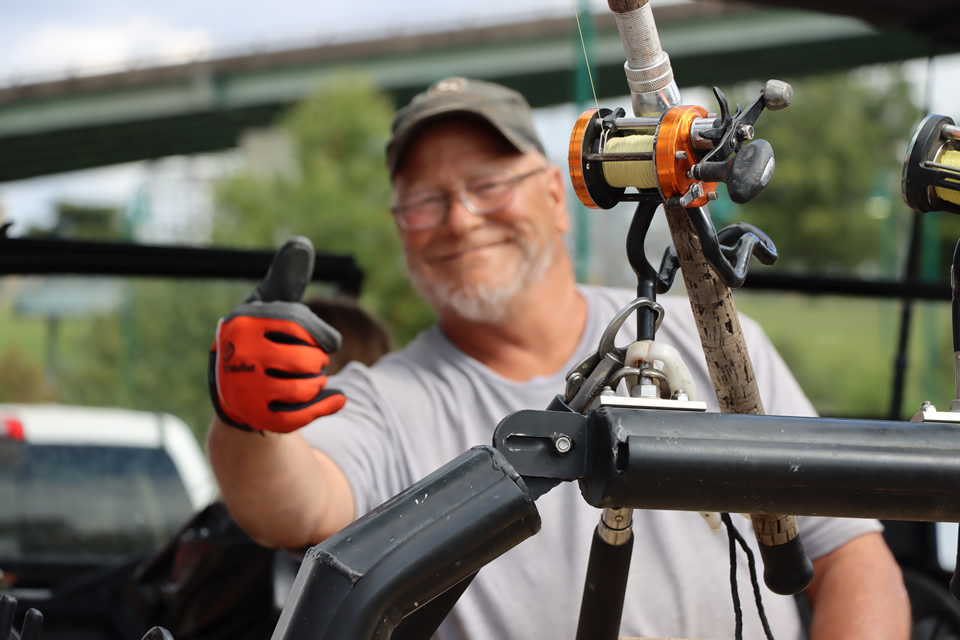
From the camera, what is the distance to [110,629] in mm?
2865

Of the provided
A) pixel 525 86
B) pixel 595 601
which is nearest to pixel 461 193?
pixel 595 601

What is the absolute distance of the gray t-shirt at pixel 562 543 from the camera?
5.46 ft

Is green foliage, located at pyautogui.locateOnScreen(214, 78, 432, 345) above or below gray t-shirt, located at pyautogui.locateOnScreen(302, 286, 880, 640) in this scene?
above

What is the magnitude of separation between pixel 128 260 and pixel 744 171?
2288mm

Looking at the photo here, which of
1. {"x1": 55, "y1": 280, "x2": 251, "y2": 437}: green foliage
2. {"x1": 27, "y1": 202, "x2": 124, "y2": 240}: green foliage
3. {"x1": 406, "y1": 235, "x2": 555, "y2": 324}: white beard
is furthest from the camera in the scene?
{"x1": 27, "y1": 202, "x2": 124, "y2": 240}: green foliage

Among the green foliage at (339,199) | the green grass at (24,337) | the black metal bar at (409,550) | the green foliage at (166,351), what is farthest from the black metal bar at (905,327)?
the green foliage at (339,199)

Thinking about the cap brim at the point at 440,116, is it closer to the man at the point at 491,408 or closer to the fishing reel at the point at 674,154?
the man at the point at 491,408

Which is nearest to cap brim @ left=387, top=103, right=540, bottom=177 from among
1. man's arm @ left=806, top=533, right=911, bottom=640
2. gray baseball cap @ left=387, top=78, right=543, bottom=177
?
gray baseball cap @ left=387, top=78, right=543, bottom=177

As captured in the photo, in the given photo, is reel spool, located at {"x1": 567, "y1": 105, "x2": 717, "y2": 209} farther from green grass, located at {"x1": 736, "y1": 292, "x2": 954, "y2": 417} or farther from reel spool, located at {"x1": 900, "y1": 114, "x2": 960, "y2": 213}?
green grass, located at {"x1": 736, "y1": 292, "x2": 954, "y2": 417}

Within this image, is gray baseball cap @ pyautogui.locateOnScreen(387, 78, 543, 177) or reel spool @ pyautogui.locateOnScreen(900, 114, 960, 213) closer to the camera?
reel spool @ pyautogui.locateOnScreen(900, 114, 960, 213)

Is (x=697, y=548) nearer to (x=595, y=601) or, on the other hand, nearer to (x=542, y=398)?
(x=542, y=398)

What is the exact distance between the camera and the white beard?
6.52 feet

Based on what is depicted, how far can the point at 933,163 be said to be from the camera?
2.50 ft

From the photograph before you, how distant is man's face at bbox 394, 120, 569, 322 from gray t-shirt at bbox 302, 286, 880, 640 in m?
0.26
